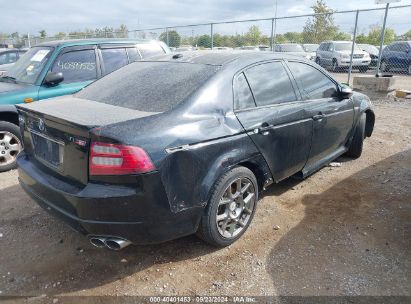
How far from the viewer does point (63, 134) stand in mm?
2639

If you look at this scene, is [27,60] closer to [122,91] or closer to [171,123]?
[122,91]

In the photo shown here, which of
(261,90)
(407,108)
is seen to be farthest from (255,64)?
(407,108)

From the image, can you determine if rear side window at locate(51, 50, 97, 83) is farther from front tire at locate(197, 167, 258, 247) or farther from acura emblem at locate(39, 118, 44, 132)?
front tire at locate(197, 167, 258, 247)

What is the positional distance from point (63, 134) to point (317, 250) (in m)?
2.34

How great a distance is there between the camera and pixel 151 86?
3.14 metres

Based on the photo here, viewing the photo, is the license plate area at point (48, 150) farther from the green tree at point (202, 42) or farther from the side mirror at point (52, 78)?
the green tree at point (202, 42)

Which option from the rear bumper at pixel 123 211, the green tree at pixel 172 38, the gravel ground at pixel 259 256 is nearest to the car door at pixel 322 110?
the gravel ground at pixel 259 256

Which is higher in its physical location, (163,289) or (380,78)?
(380,78)

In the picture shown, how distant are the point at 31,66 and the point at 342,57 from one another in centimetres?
1725

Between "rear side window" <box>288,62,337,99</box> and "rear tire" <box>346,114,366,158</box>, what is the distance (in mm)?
985

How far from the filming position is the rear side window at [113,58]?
576 centimetres

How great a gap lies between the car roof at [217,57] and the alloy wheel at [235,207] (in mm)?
1131

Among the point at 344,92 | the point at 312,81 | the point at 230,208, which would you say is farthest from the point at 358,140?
the point at 230,208

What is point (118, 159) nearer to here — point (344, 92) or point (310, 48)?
point (344, 92)
